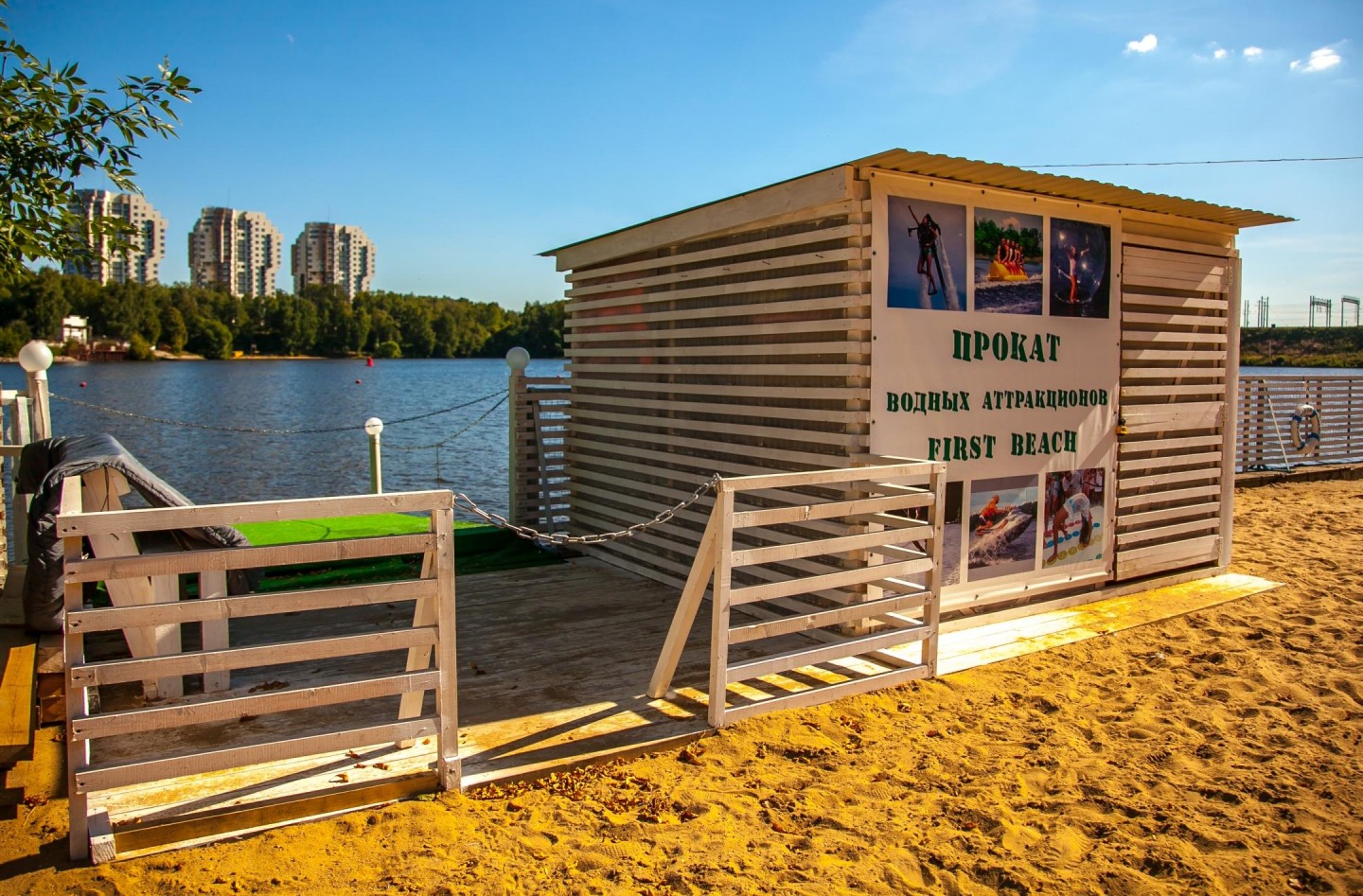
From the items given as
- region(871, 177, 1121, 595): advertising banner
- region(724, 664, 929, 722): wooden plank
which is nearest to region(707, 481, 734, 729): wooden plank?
region(724, 664, 929, 722): wooden plank

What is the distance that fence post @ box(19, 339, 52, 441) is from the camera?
7672 millimetres

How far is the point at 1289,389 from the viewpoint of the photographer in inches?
632

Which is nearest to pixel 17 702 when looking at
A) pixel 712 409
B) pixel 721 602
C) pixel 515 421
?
pixel 721 602

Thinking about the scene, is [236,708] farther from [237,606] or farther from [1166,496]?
[1166,496]

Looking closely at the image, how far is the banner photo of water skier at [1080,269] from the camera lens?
22.5 feet

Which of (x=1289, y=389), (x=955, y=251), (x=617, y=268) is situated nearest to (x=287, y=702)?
(x=955, y=251)

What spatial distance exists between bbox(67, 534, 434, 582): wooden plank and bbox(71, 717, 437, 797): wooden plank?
0.62 meters

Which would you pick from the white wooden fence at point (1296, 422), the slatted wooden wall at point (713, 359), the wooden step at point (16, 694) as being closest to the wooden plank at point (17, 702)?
the wooden step at point (16, 694)

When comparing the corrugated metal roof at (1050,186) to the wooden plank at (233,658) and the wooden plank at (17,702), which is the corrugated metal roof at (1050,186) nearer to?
the wooden plank at (233,658)

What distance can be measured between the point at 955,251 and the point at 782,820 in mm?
4061

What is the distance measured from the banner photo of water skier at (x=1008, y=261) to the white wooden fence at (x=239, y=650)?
169 inches

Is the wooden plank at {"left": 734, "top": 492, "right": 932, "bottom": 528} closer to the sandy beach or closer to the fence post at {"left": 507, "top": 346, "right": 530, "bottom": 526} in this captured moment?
the sandy beach

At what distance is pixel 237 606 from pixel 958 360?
4715mm

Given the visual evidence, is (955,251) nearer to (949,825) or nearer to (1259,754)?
(1259,754)
